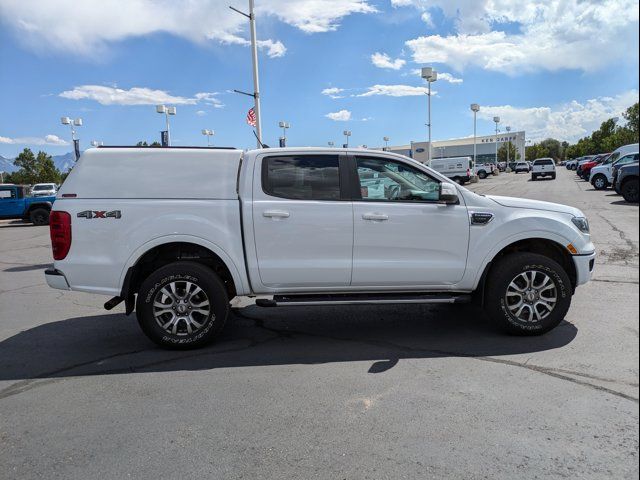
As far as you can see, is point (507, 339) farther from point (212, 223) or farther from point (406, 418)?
point (212, 223)

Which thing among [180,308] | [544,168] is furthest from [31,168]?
[180,308]

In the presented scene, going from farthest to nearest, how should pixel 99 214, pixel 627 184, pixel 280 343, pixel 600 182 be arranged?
pixel 600 182 < pixel 627 184 < pixel 280 343 < pixel 99 214

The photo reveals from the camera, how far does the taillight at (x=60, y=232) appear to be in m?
4.85

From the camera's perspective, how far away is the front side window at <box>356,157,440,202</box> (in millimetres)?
5121

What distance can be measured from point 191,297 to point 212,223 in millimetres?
759

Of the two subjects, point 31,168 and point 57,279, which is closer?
point 57,279

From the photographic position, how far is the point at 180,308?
16.2ft

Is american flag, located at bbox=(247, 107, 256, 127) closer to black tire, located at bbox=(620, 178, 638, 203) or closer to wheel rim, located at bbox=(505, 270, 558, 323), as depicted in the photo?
black tire, located at bbox=(620, 178, 638, 203)

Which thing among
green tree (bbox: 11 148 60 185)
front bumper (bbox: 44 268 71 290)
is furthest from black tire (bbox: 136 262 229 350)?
green tree (bbox: 11 148 60 185)

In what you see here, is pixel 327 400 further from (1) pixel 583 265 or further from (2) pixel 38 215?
(2) pixel 38 215

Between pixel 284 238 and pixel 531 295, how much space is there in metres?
2.53

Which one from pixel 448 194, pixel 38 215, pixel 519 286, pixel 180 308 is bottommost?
pixel 180 308

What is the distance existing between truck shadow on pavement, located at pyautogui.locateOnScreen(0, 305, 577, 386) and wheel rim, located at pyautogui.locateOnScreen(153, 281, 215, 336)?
10.5 inches

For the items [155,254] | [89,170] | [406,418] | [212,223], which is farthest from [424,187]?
[89,170]
